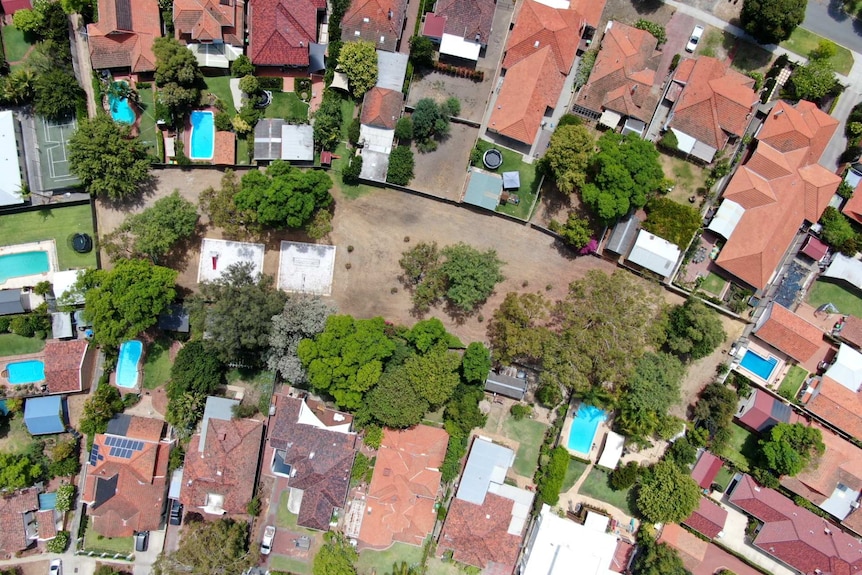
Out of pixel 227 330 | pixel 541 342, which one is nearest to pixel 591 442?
pixel 541 342

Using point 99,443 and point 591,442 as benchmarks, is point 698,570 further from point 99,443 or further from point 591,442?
point 99,443

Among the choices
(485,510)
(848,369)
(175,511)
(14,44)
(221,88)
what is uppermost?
(221,88)

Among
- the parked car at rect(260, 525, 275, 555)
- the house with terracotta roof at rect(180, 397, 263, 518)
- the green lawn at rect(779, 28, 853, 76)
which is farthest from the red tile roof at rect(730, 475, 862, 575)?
the house with terracotta roof at rect(180, 397, 263, 518)

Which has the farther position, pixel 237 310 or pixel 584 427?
pixel 584 427

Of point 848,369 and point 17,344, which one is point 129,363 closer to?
point 17,344

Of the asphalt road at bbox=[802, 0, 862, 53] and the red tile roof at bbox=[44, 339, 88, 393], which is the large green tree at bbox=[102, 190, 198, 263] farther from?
the asphalt road at bbox=[802, 0, 862, 53]

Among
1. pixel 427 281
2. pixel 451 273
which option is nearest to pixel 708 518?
pixel 451 273

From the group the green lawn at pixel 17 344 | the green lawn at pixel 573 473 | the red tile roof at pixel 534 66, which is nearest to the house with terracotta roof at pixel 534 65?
the red tile roof at pixel 534 66
